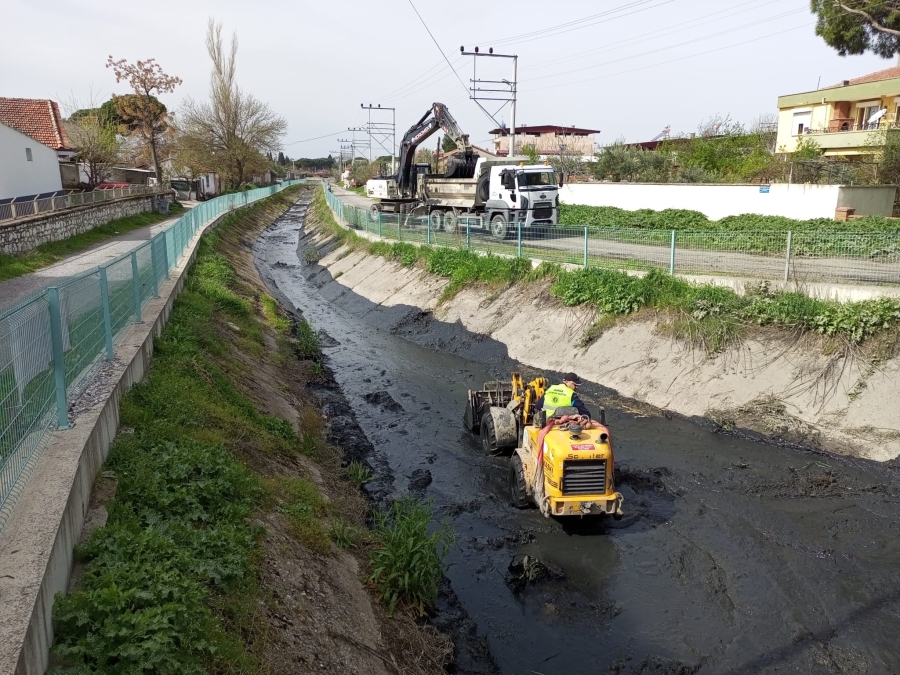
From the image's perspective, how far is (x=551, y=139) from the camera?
66.5 metres

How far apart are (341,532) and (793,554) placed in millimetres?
5322

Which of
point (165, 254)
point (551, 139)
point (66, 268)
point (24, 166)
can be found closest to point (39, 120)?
point (24, 166)

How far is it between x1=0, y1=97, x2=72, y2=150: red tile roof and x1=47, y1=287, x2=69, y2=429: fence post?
112 feet

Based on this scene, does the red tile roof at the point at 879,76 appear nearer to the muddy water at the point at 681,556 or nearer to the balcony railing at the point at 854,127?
the balcony railing at the point at 854,127

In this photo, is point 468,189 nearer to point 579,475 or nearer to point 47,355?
point 579,475

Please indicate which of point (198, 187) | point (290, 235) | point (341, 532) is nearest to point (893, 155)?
point (341, 532)

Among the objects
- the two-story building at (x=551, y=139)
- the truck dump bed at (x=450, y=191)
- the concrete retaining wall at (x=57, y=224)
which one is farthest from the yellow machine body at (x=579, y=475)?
the two-story building at (x=551, y=139)

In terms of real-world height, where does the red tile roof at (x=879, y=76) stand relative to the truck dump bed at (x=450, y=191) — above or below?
above

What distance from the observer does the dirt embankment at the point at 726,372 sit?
423 inches

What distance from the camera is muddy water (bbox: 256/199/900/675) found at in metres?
6.48

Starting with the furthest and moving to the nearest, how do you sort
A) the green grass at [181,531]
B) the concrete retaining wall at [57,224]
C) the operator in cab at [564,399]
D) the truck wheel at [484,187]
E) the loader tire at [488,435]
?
the truck wheel at [484,187] < the concrete retaining wall at [57,224] < the loader tire at [488,435] < the operator in cab at [564,399] < the green grass at [181,531]

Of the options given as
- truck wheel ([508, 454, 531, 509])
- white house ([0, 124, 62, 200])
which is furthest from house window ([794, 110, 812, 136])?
white house ([0, 124, 62, 200])

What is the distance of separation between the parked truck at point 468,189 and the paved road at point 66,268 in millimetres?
11056

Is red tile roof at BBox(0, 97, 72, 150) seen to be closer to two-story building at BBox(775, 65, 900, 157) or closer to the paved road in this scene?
the paved road
